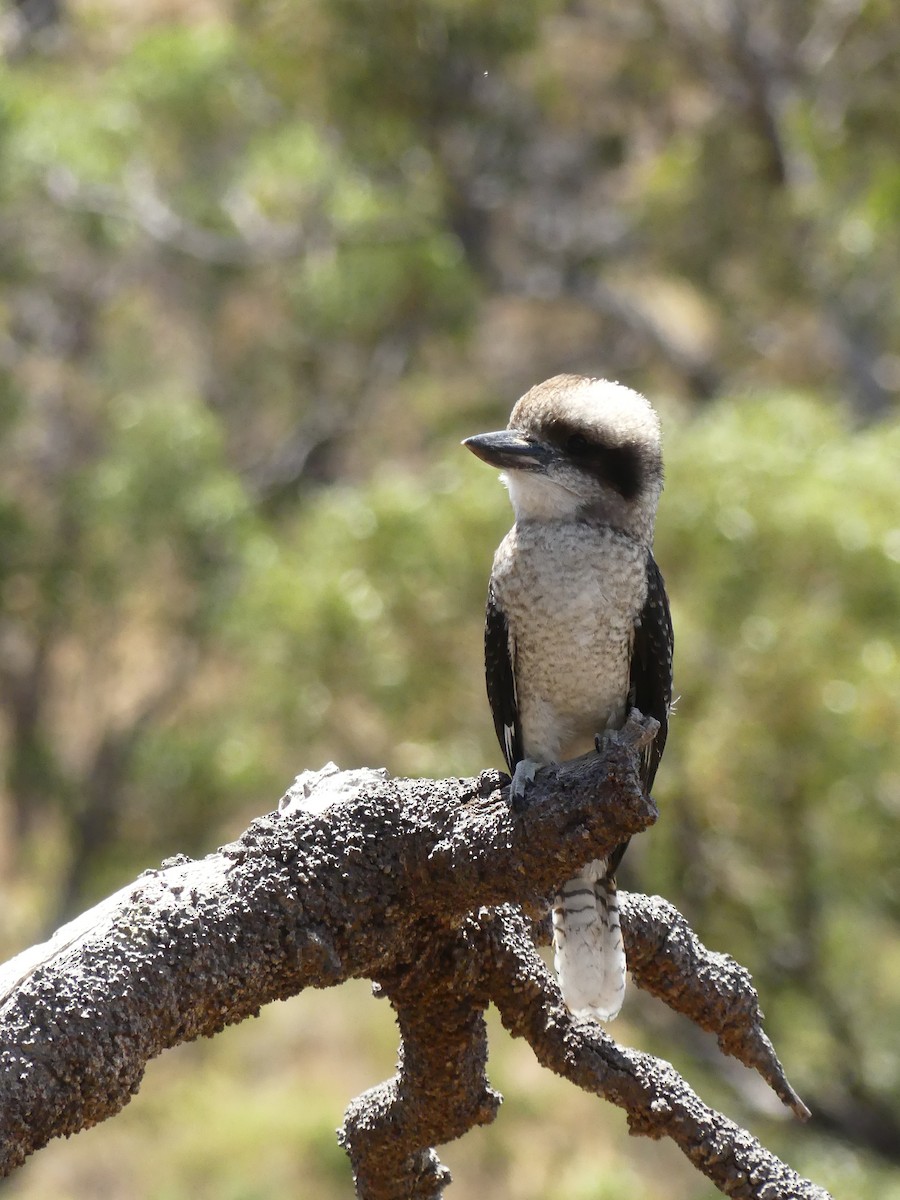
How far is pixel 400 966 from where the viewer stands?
6.17ft

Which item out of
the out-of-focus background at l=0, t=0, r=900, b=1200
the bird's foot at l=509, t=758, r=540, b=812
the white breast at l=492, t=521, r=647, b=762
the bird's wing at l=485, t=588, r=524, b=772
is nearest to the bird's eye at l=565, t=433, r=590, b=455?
the white breast at l=492, t=521, r=647, b=762

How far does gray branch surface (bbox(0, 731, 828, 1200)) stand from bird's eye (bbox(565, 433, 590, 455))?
31.0 inches

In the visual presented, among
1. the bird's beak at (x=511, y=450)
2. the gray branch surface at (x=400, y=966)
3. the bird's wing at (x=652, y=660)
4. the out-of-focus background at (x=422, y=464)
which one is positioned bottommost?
the gray branch surface at (x=400, y=966)

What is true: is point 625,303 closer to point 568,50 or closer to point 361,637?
point 568,50

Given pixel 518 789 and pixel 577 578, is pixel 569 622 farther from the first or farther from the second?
pixel 518 789

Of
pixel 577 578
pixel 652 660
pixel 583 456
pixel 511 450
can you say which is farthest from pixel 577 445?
pixel 652 660

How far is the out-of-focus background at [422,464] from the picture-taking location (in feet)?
17.4

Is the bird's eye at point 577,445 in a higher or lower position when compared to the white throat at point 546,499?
higher

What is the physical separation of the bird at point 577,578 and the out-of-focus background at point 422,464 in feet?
7.86

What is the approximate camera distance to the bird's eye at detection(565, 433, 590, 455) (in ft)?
8.30

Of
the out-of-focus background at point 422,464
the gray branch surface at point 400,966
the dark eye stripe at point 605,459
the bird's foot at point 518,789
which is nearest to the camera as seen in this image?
the gray branch surface at point 400,966

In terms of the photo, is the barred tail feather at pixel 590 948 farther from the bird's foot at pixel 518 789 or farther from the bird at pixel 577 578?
the bird's foot at pixel 518 789

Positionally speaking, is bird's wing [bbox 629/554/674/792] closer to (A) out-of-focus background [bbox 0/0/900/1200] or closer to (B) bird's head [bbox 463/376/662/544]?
(B) bird's head [bbox 463/376/662/544]

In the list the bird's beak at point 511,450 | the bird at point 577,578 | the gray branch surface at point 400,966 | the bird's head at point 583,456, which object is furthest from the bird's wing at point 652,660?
the gray branch surface at point 400,966
